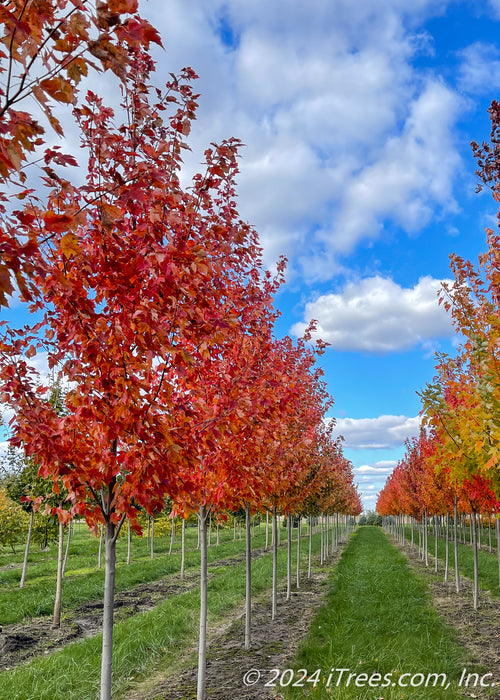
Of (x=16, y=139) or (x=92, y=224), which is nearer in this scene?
(x=16, y=139)

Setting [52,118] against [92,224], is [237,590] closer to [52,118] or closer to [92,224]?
[92,224]

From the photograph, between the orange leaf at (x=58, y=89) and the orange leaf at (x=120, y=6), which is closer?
the orange leaf at (x=58, y=89)

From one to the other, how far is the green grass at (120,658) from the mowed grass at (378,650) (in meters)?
2.44

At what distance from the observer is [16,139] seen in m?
1.92

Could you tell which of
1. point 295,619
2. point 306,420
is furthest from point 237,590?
point 306,420

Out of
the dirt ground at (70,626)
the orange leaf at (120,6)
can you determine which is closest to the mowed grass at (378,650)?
the dirt ground at (70,626)

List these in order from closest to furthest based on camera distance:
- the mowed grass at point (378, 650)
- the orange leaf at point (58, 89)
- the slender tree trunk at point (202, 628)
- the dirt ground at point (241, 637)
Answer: the orange leaf at point (58, 89) → the slender tree trunk at point (202, 628) → the mowed grass at point (378, 650) → the dirt ground at point (241, 637)

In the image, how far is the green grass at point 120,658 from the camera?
6590 millimetres

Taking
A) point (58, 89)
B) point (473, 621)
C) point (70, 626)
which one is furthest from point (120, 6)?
point (473, 621)

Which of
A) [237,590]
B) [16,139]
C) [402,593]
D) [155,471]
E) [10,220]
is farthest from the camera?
[237,590]

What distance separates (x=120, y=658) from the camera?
7.68 metres

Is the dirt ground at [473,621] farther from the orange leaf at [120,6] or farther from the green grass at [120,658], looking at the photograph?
the orange leaf at [120,6]

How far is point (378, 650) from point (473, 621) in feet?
16.0

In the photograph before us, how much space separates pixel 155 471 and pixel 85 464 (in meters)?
0.69
